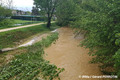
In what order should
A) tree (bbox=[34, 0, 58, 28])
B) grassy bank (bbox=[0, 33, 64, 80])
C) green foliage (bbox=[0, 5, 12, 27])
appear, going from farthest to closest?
tree (bbox=[34, 0, 58, 28]), green foliage (bbox=[0, 5, 12, 27]), grassy bank (bbox=[0, 33, 64, 80])

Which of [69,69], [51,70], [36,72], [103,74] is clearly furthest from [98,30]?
[36,72]

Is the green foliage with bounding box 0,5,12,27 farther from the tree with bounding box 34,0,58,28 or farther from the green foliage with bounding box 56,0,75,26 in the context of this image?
the green foliage with bounding box 56,0,75,26

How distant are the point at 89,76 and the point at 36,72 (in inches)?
128

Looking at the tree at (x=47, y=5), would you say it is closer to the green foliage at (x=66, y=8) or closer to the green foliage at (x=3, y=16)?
the green foliage at (x=66, y=8)

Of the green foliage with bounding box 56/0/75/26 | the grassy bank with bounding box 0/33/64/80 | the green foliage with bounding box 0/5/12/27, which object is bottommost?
the grassy bank with bounding box 0/33/64/80

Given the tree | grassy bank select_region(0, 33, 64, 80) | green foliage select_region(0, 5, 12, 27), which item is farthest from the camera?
the tree

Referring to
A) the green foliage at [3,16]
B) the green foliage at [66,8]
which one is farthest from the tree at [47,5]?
the green foliage at [3,16]

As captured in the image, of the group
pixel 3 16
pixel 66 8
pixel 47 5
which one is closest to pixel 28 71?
pixel 3 16

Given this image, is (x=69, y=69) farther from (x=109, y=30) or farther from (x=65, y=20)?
(x=65, y=20)

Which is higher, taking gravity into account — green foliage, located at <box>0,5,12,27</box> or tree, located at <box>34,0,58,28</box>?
tree, located at <box>34,0,58,28</box>

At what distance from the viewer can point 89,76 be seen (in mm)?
5832

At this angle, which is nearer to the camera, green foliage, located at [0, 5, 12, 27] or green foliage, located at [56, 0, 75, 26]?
green foliage, located at [0, 5, 12, 27]

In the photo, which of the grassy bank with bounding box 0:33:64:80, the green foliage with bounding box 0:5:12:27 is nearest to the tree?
the green foliage with bounding box 0:5:12:27

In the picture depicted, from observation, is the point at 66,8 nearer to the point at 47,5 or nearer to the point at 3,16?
the point at 47,5
